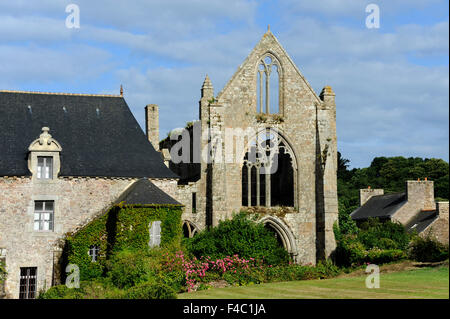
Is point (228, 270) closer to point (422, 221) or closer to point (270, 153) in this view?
point (270, 153)

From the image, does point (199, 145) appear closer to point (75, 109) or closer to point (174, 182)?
point (174, 182)

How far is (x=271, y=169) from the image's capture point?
3700cm

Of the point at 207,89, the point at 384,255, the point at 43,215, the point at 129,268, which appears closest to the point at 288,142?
the point at 207,89

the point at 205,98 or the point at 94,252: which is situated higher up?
the point at 205,98

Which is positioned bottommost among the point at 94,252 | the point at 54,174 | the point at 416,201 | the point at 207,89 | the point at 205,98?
the point at 94,252

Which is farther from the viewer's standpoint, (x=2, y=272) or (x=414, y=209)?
(x=414, y=209)

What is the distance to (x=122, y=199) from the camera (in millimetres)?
29766

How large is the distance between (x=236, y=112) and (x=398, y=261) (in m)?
10.6

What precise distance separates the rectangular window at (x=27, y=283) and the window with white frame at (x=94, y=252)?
103 inches

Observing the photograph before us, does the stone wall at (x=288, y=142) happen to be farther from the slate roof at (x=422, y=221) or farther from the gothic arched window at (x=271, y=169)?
the slate roof at (x=422, y=221)

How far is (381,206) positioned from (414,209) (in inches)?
152

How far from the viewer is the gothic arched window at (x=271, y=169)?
34.2 metres
